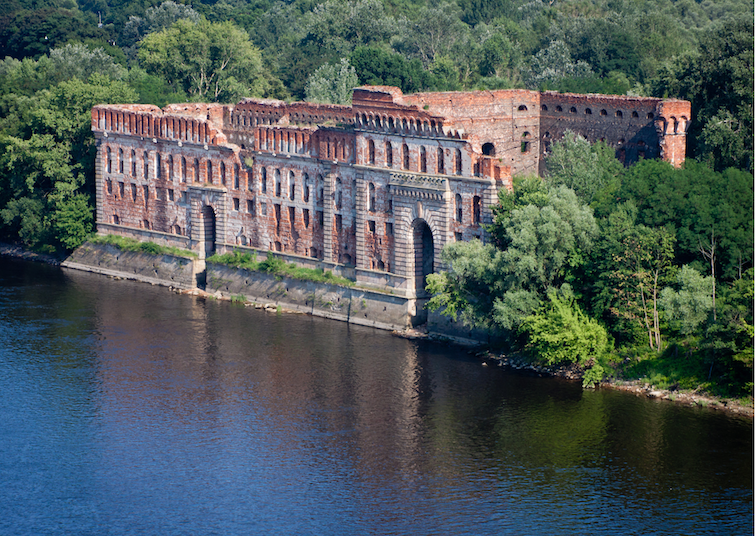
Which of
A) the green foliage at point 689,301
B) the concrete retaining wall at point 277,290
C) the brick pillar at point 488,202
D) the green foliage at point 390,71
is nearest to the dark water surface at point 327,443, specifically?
the concrete retaining wall at point 277,290

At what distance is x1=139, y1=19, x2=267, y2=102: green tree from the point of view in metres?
149

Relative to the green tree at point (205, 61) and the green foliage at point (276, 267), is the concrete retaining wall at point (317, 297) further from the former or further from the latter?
the green tree at point (205, 61)

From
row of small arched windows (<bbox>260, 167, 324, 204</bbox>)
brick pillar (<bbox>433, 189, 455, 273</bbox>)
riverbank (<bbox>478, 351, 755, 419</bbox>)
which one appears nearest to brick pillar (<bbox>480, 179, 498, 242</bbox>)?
brick pillar (<bbox>433, 189, 455, 273</bbox>)

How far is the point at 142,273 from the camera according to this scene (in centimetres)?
10969

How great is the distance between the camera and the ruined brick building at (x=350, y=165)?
89938 millimetres

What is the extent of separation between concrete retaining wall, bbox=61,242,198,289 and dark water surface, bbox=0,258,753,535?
542 inches

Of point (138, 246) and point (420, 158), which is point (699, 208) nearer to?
point (420, 158)

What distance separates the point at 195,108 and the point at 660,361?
53.8 m

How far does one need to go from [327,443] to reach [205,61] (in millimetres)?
85469

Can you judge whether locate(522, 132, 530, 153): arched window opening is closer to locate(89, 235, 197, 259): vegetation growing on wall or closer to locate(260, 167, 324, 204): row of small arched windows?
locate(260, 167, 324, 204): row of small arched windows

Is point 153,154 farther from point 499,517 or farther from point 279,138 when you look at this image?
point 499,517

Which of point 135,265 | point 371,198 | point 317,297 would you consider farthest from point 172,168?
point 371,198

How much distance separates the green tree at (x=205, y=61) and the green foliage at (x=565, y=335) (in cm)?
Answer: 7419

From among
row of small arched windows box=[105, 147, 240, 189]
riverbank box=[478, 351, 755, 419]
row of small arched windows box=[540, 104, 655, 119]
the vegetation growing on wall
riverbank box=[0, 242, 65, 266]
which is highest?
row of small arched windows box=[540, 104, 655, 119]
